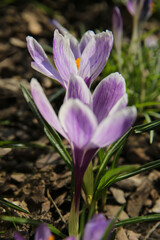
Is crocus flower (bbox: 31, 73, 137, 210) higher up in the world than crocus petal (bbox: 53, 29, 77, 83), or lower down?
lower down

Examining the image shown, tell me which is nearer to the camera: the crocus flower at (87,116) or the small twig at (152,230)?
the crocus flower at (87,116)

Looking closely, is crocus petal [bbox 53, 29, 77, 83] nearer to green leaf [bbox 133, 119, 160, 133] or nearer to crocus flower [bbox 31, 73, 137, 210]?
crocus flower [bbox 31, 73, 137, 210]

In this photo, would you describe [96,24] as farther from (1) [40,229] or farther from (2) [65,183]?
(1) [40,229]

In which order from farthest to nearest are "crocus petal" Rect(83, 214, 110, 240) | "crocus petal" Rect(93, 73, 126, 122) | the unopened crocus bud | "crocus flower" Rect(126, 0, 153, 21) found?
"crocus flower" Rect(126, 0, 153, 21) → the unopened crocus bud → "crocus petal" Rect(93, 73, 126, 122) → "crocus petal" Rect(83, 214, 110, 240)

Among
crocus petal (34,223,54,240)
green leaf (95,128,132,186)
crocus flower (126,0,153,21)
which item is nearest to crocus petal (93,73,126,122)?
green leaf (95,128,132,186)

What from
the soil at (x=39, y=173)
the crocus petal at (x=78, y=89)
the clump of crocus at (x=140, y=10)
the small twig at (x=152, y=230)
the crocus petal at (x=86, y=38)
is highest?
the crocus petal at (x=86, y=38)

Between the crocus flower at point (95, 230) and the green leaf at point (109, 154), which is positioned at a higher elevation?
the crocus flower at point (95, 230)

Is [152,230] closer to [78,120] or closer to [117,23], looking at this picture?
[78,120]

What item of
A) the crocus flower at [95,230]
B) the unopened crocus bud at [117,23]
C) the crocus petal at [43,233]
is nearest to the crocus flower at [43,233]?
the crocus petal at [43,233]

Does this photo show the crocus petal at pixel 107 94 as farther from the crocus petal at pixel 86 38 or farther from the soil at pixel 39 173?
the soil at pixel 39 173
